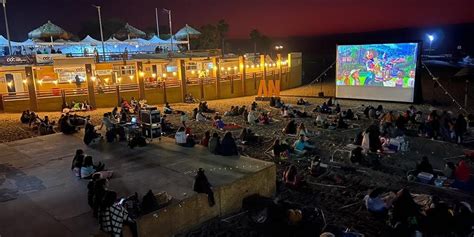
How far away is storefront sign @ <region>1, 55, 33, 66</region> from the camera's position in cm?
2578

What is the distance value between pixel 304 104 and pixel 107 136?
1569 centimetres

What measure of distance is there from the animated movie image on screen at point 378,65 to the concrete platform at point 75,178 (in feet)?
54.3

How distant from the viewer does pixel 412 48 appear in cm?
2391

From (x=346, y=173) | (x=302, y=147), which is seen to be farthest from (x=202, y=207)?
(x=302, y=147)

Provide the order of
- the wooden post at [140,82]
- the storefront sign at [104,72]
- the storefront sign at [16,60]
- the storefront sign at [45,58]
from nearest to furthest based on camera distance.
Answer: the storefront sign at [16,60]
the storefront sign at [45,58]
the wooden post at [140,82]
the storefront sign at [104,72]

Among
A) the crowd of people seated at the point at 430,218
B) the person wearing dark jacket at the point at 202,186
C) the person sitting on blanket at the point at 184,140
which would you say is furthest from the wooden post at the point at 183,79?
the crowd of people seated at the point at 430,218

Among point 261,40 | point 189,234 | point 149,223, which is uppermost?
point 261,40

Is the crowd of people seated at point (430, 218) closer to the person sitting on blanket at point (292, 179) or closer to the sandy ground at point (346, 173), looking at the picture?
the sandy ground at point (346, 173)

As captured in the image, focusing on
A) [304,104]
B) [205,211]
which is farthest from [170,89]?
[205,211]

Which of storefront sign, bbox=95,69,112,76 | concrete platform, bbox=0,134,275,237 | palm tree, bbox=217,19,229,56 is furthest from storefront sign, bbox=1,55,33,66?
palm tree, bbox=217,19,229,56

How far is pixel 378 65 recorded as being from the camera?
2530 cm

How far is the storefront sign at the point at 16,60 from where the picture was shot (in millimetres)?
25781

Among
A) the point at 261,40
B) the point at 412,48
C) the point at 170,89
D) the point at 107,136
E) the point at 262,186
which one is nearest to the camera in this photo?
the point at 262,186

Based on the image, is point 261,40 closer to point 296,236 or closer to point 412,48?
point 412,48
